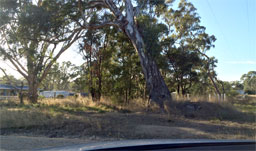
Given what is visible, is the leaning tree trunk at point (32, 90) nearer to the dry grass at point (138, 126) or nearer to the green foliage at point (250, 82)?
the dry grass at point (138, 126)

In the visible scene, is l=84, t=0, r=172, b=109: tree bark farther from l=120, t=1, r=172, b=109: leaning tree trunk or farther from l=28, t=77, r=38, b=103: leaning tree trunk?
l=28, t=77, r=38, b=103: leaning tree trunk

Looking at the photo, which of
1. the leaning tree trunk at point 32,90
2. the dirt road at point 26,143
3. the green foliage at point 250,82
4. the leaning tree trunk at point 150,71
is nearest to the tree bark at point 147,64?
the leaning tree trunk at point 150,71

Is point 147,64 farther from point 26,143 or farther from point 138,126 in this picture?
point 26,143

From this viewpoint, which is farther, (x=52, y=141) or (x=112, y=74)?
(x=112, y=74)

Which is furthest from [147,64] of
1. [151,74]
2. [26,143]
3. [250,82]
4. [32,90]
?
[250,82]

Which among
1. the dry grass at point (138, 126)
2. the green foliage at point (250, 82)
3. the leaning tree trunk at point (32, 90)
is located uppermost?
the green foliage at point (250, 82)

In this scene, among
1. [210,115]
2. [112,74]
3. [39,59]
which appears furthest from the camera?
[112,74]

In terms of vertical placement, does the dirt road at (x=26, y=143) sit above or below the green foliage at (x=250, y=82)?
Answer: below

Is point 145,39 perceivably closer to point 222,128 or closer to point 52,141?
point 222,128

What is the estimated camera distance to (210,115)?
13844mm

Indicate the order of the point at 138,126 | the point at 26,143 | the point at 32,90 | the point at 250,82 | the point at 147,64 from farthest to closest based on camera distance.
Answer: the point at 250,82 < the point at 32,90 < the point at 147,64 < the point at 138,126 < the point at 26,143

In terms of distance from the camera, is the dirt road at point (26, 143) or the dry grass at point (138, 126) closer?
the dirt road at point (26, 143)

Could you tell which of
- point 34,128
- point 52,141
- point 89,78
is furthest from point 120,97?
point 52,141

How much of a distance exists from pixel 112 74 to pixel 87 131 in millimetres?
11991
